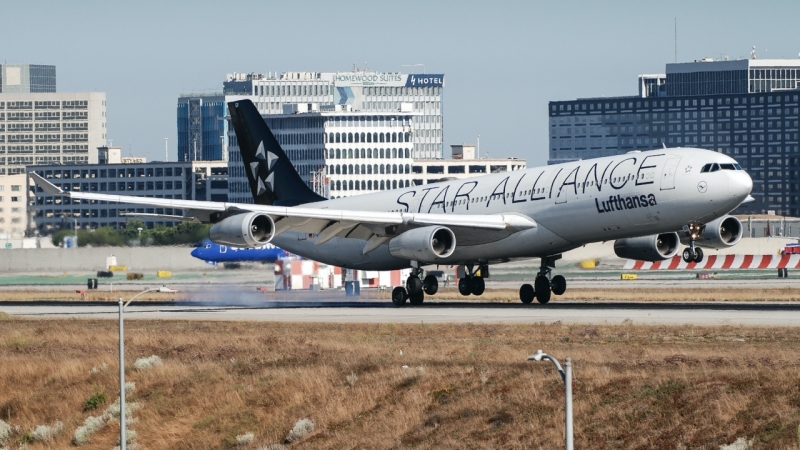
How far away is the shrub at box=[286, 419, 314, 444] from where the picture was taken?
34.2m

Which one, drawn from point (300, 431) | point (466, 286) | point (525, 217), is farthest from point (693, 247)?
point (300, 431)

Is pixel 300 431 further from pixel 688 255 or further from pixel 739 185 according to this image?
pixel 739 185

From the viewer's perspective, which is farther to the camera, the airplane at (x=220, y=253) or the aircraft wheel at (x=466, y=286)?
the airplane at (x=220, y=253)

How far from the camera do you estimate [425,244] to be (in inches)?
2170

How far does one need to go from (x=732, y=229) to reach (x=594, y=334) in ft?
51.1

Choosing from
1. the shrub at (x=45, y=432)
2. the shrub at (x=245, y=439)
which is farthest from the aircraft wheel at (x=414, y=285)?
the shrub at (x=245, y=439)

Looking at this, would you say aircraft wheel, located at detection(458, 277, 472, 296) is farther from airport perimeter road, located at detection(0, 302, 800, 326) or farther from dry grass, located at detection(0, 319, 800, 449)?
dry grass, located at detection(0, 319, 800, 449)

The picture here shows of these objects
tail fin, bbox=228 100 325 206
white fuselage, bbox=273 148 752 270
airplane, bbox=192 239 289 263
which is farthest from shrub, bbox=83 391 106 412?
airplane, bbox=192 239 289 263

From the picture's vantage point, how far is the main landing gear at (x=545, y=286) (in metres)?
58.1

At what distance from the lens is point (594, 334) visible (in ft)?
136

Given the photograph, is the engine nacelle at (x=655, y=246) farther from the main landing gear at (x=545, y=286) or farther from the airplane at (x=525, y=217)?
the main landing gear at (x=545, y=286)

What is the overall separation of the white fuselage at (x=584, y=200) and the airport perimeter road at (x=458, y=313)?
2625mm

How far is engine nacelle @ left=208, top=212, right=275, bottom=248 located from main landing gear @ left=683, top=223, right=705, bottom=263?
54.2ft

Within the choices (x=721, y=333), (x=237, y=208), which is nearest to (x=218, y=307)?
(x=237, y=208)
